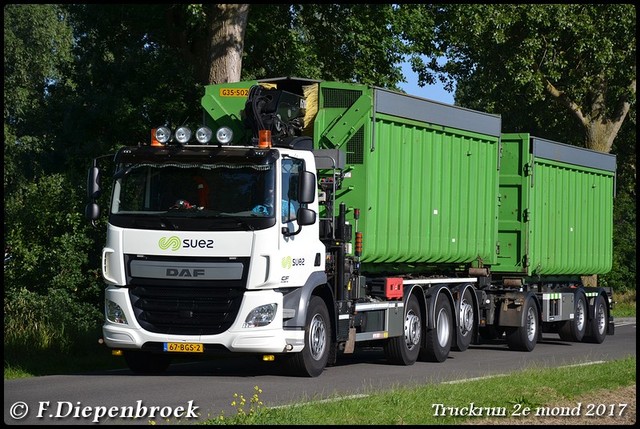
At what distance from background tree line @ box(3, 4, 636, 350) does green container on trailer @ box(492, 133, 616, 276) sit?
565 cm

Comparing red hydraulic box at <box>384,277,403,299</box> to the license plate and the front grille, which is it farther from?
the license plate

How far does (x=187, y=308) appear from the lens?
49.6ft

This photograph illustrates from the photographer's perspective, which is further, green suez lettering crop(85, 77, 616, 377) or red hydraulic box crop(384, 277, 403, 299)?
red hydraulic box crop(384, 277, 403, 299)

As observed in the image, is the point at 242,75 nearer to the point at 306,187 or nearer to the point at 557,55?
the point at 557,55

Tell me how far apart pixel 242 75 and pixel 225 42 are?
790 centimetres

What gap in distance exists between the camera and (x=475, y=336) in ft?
69.4

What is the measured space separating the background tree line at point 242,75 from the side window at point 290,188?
4.99m

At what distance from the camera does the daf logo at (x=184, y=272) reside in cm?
1505

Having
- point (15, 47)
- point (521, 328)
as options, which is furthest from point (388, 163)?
point (15, 47)

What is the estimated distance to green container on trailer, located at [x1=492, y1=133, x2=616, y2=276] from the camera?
22828mm

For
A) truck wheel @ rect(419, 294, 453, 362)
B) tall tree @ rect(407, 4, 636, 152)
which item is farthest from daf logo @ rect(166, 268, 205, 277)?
tall tree @ rect(407, 4, 636, 152)

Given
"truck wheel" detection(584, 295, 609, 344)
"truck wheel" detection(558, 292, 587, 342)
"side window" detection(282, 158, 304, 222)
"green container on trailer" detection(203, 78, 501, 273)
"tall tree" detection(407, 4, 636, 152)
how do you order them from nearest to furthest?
"side window" detection(282, 158, 304, 222) → "green container on trailer" detection(203, 78, 501, 273) → "truck wheel" detection(558, 292, 587, 342) → "truck wheel" detection(584, 295, 609, 344) → "tall tree" detection(407, 4, 636, 152)

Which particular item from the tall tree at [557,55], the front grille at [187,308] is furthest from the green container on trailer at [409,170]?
the tall tree at [557,55]

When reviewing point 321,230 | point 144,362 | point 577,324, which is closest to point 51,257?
point 144,362
